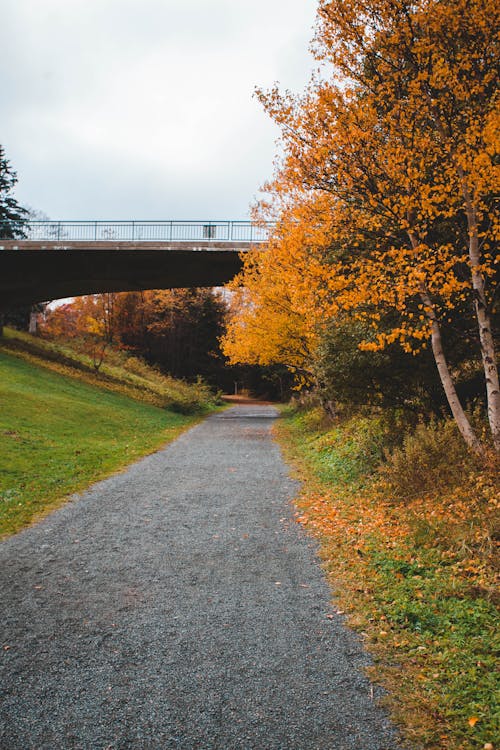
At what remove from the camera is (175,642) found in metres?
3.99

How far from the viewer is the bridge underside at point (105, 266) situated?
91.5ft

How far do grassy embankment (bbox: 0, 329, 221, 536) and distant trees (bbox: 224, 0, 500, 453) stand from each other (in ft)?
18.6

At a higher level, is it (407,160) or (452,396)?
(407,160)

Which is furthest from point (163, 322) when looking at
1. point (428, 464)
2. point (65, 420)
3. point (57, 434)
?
point (428, 464)

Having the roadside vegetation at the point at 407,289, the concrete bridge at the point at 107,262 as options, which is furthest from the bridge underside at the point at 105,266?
the roadside vegetation at the point at 407,289

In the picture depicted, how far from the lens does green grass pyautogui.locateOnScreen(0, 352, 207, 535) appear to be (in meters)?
9.07

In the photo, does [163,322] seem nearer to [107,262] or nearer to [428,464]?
[107,262]

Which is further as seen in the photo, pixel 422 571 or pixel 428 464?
pixel 428 464

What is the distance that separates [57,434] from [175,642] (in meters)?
12.1

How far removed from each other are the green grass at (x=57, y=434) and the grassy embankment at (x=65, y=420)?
0.02 m

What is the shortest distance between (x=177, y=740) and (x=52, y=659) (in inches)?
50.5

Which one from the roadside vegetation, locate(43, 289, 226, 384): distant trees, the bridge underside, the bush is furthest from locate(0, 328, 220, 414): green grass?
the bush

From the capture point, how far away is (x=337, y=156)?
328 inches

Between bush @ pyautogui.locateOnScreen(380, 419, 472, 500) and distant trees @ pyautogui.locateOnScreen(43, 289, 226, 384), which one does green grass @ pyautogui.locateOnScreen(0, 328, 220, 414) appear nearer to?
distant trees @ pyautogui.locateOnScreen(43, 289, 226, 384)
